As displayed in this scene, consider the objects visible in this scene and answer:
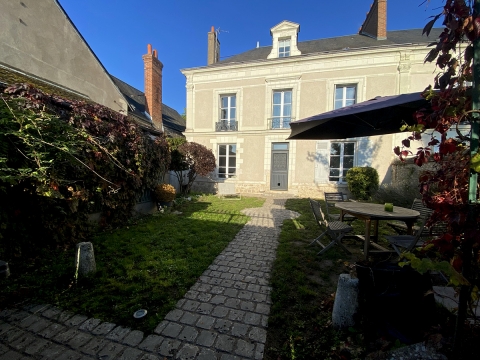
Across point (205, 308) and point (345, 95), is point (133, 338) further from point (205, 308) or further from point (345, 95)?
point (345, 95)

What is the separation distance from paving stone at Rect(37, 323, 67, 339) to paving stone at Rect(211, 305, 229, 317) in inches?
52.1

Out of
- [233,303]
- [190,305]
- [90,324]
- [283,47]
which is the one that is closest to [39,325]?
[90,324]

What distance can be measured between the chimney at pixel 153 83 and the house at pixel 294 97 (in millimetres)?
2222

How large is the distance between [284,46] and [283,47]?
0.23 ft

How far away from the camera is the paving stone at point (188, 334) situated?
5.95ft

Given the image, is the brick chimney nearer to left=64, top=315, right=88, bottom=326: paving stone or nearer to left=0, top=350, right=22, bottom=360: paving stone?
left=64, top=315, right=88, bottom=326: paving stone

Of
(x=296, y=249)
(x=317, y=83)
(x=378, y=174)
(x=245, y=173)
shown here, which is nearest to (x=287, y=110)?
(x=317, y=83)

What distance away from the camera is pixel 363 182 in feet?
30.0

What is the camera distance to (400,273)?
1.75m

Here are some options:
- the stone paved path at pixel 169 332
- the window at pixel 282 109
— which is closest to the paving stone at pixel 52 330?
the stone paved path at pixel 169 332

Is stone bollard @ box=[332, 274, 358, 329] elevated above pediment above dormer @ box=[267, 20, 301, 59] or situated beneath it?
situated beneath

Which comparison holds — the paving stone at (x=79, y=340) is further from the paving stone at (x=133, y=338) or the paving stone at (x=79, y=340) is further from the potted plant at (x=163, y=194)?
the potted plant at (x=163, y=194)

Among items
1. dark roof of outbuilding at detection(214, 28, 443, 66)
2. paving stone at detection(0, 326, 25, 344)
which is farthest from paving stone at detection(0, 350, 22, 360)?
dark roof of outbuilding at detection(214, 28, 443, 66)

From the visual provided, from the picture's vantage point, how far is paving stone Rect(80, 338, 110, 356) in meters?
1.67
